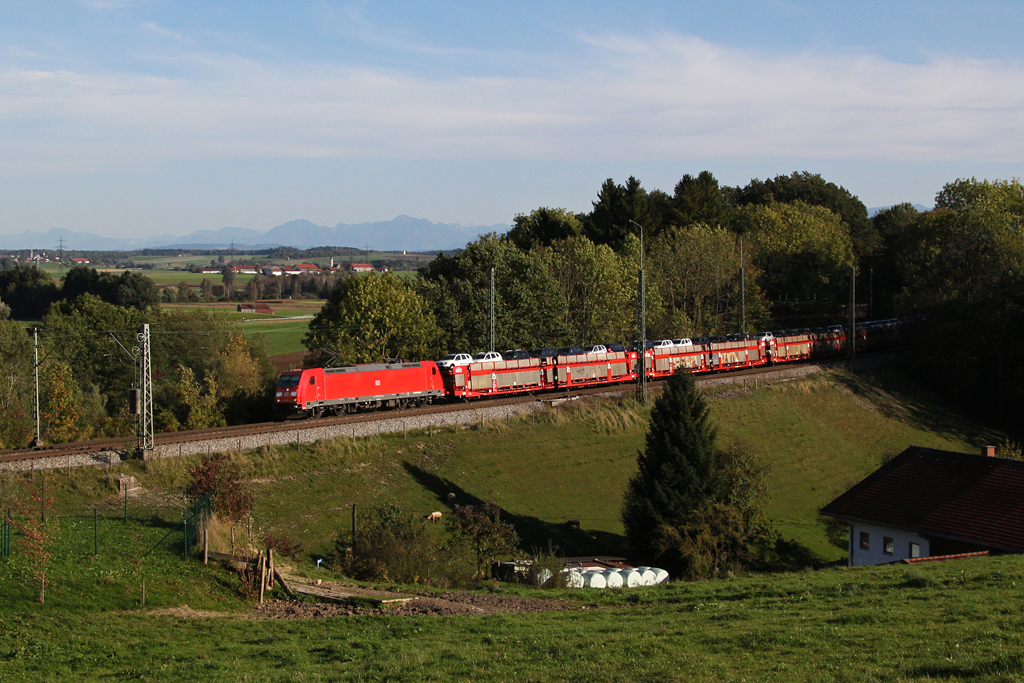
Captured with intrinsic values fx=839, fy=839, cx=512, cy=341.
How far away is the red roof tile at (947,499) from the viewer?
A: 3086 centimetres

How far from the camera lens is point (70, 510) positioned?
94.6 feet

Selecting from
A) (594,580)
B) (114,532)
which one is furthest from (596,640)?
(114,532)

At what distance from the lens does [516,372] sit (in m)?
53.7

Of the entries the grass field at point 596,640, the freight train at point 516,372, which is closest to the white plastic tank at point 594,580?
the grass field at point 596,640

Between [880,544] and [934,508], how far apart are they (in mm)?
2557

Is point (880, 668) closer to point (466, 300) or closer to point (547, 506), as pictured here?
point (547, 506)

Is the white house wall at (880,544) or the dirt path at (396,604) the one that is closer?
the dirt path at (396,604)

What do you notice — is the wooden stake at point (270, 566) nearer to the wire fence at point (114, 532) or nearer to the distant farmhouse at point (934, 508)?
the wire fence at point (114, 532)

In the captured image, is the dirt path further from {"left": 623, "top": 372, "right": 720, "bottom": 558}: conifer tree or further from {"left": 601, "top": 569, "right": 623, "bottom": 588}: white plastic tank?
{"left": 623, "top": 372, "right": 720, "bottom": 558}: conifer tree

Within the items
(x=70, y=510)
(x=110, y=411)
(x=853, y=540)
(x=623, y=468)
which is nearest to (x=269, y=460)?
(x=70, y=510)

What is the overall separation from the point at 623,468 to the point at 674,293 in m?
42.5

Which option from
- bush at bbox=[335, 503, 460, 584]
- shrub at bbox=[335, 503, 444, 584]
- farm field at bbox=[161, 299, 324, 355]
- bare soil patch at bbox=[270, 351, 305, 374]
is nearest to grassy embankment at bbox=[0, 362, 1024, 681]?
bush at bbox=[335, 503, 460, 584]

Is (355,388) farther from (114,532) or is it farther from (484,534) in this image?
(114,532)

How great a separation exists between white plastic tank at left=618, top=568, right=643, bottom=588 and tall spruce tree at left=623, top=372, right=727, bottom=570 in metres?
5.01
